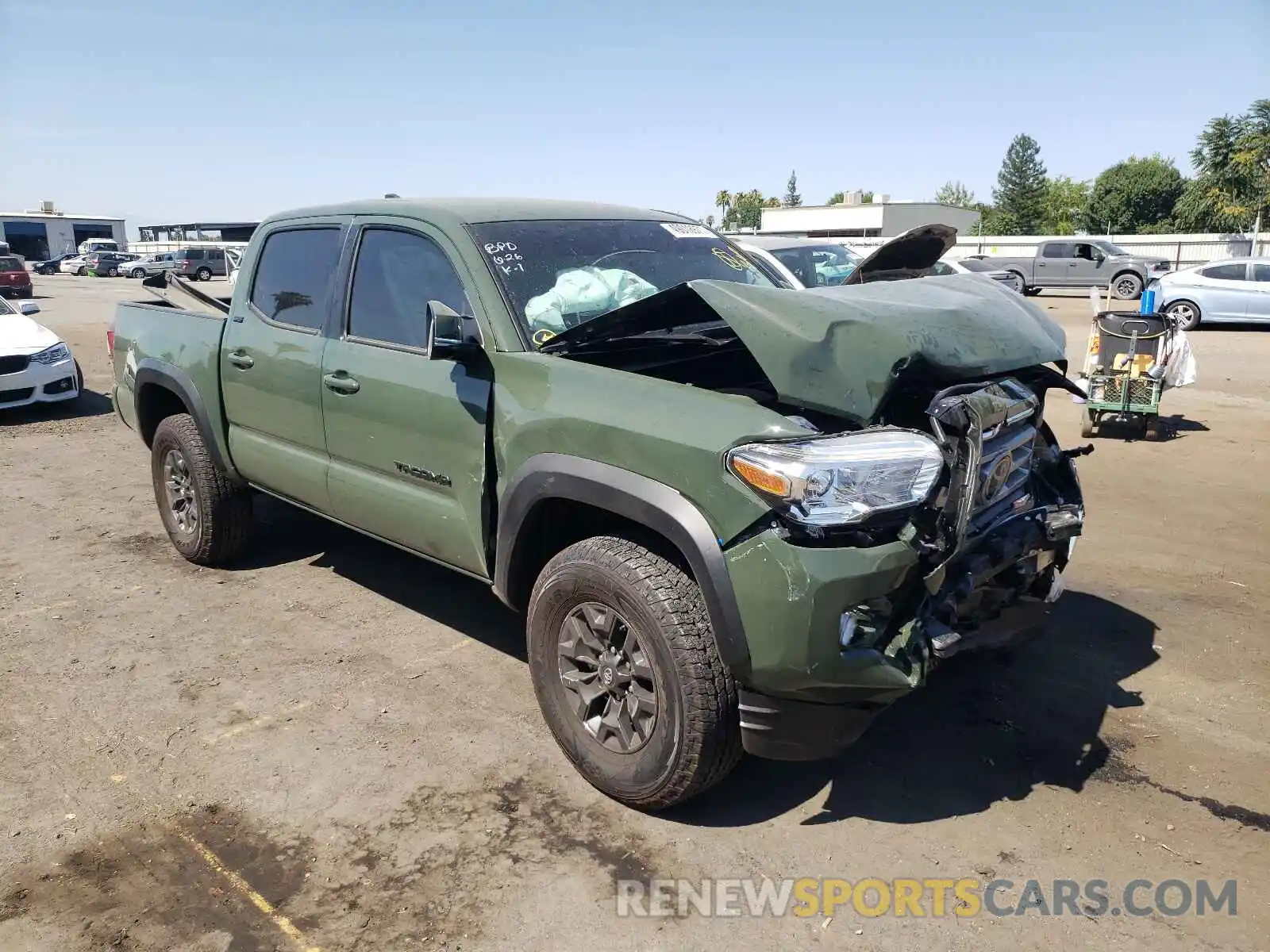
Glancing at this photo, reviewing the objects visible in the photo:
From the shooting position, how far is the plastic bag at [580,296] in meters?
3.70

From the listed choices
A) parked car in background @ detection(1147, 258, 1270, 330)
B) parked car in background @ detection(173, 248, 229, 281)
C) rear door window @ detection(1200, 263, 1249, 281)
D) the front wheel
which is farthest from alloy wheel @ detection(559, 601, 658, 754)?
parked car in background @ detection(173, 248, 229, 281)

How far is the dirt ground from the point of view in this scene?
268cm

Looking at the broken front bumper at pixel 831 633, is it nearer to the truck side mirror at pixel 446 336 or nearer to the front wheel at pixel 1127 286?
the truck side mirror at pixel 446 336

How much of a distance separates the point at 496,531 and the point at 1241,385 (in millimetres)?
11932

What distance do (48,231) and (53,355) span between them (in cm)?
7741

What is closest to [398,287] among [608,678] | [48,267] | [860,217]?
[608,678]

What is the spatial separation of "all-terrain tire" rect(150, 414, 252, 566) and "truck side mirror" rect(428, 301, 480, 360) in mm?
2416

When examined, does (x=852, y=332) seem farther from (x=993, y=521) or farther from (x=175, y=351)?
(x=175, y=351)

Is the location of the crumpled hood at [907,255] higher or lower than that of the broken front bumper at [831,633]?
higher

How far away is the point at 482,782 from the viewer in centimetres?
337

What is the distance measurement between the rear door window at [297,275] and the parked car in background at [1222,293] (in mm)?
18067

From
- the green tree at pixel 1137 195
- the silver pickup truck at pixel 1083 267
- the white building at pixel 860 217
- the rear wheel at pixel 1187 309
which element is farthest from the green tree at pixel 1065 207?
the rear wheel at pixel 1187 309

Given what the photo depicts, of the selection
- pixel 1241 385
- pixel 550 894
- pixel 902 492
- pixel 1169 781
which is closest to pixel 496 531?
pixel 550 894

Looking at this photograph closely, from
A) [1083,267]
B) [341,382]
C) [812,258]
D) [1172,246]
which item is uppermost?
[1172,246]
